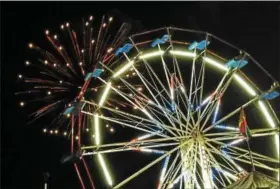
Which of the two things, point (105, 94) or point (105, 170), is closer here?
point (105, 170)

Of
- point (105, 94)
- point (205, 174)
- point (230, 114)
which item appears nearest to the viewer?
point (205, 174)

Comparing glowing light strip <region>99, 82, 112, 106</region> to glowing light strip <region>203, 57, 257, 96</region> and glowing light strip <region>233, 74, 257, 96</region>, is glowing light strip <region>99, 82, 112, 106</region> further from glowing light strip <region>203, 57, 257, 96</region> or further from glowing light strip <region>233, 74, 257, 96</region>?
glowing light strip <region>233, 74, 257, 96</region>

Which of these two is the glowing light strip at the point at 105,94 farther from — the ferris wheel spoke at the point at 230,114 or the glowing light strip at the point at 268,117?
the glowing light strip at the point at 268,117

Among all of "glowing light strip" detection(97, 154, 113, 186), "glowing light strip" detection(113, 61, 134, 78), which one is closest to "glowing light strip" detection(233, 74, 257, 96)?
"glowing light strip" detection(113, 61, 134, 78)

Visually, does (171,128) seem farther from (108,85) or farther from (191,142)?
(108,85)

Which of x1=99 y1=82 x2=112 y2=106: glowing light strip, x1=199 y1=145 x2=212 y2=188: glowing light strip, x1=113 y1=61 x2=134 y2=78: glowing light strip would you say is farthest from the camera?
x1=113 y1=61 x2=134 y2=78: glowing light strip

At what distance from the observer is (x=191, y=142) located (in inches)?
522

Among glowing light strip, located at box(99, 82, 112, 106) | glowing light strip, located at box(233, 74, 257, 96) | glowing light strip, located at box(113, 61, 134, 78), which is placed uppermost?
glowing light strip, located at box(113, 61, 134, 78)

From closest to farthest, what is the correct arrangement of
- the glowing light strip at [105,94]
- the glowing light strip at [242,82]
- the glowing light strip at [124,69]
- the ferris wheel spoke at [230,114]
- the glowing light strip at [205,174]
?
the glowing light strip at [205,174]
the ferris wheel spoke at [230,114]
the glowing light strip at [242,82]
the glowing light strip at [105,94]
the glowing light strip at [124,69]

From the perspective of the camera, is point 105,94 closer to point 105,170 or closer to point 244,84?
point 105,170

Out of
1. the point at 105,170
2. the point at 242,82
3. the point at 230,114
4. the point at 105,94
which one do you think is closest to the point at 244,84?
the point at 242,82

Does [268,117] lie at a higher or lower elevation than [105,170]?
lower

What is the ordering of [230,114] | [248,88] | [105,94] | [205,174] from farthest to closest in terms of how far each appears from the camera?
[105,94], [248,88], [230,114], [205,174]

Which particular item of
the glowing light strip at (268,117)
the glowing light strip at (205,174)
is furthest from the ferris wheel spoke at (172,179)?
the glowing light strip at (268,117)
